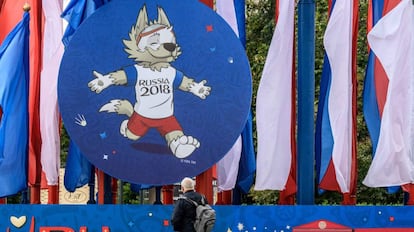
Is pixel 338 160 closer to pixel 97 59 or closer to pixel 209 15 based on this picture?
pixel 209 15

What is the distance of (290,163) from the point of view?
1558 centimetres

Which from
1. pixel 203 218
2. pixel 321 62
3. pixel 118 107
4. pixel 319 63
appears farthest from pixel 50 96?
pixel 321 62

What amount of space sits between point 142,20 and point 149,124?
1632 mm

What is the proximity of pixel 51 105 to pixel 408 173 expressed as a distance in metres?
5.87

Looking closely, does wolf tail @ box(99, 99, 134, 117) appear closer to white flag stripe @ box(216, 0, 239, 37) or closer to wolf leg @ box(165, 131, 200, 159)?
wolf leg @ box(165, 131, 200, 159)

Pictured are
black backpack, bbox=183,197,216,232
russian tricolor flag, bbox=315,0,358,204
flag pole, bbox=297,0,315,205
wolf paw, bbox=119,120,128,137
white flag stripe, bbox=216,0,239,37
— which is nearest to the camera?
black backpack, bbox=183,197,216,232

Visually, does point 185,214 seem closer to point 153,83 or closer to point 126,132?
point 126,132

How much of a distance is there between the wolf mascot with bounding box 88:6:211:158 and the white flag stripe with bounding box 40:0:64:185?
1296 mm

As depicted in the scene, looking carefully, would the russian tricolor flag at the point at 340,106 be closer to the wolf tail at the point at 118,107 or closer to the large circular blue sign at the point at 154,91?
the large circular blue sign at the point at 154,91

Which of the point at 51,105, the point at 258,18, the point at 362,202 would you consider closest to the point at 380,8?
the point at 51,105

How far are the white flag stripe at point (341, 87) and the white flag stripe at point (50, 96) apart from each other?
448cm

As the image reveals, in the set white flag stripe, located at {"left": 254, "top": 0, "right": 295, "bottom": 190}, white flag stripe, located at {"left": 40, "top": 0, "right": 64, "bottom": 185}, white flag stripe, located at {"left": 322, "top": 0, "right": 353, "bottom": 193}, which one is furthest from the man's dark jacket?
white flag stripe, located at {"left": 40, "top": 0, "right": 64, "bottom": 185}

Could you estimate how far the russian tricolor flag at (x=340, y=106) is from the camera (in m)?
15.2

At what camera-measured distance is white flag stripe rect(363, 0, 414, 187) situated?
1506 cm
